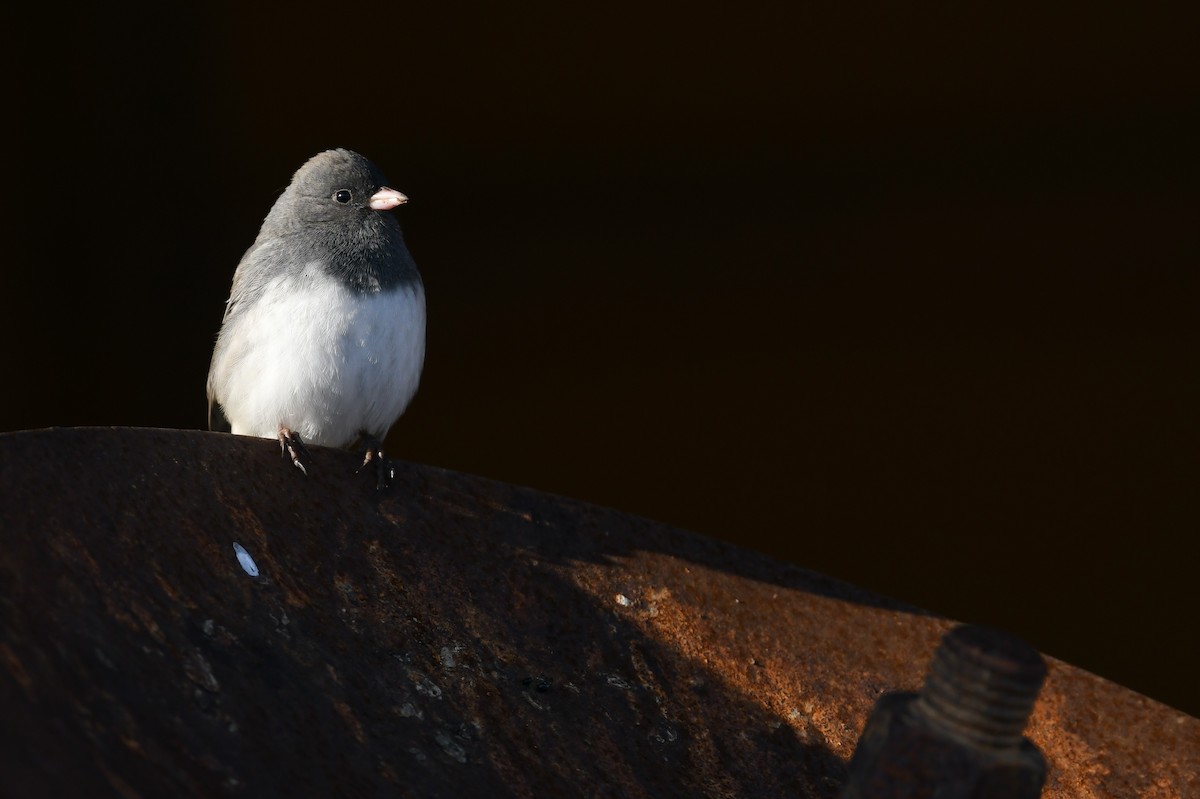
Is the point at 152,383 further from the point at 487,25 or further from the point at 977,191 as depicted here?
the point at 977,191

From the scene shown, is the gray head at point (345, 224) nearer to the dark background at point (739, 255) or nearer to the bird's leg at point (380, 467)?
the bird's leg at point (380, 467)

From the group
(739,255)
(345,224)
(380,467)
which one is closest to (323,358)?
(345,224)

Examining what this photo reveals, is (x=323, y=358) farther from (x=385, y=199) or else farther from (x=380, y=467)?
(x=380, y=467)

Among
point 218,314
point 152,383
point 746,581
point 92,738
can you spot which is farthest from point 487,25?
point 92,738

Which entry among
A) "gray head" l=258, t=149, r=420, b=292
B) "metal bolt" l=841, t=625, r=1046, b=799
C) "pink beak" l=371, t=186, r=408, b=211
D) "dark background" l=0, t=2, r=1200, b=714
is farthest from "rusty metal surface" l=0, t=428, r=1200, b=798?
"dark background" l=0, t=2, r=1200, b=714

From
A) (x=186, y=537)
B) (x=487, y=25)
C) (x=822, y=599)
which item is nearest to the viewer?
(x=186, y=537)

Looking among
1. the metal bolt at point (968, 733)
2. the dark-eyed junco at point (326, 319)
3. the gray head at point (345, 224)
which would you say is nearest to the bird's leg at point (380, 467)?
the dark-eyed junco at point (326, 319)

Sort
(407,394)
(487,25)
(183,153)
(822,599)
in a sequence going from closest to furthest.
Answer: (822,599) → (407,394) → (487,25) → (183,153)
